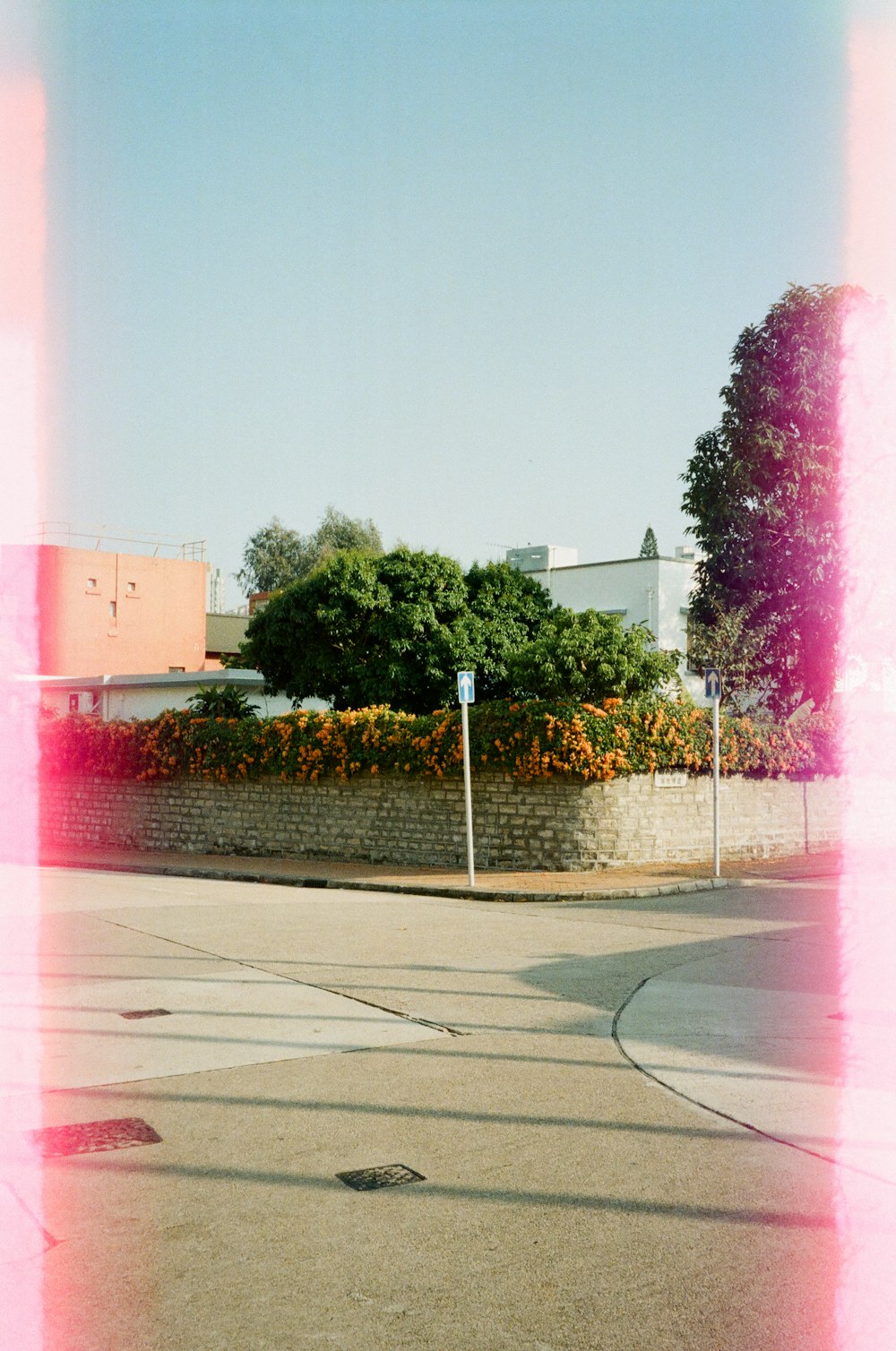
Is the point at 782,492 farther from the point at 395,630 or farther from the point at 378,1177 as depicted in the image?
the point at 378,1177

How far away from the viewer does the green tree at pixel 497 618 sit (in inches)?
1156

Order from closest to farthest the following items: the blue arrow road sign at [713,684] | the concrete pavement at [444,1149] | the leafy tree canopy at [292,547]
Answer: the concrete pavement at [444,1149] < the blue arrow road sign at [713,684] < the leafy tree canopy at [292,547]

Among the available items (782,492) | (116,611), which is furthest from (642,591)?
(116,611)

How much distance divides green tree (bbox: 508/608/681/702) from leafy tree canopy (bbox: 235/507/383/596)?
41335 mm

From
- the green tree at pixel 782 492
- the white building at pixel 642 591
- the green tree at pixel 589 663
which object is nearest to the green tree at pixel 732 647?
the green tree at pixel 782 492

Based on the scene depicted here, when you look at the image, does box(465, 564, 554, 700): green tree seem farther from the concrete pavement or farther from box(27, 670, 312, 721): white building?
the concrete pavement

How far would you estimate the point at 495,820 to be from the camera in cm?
1925

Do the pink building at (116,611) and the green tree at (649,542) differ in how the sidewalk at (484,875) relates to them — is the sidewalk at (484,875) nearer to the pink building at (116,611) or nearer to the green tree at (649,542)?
the pink building at (116,611)

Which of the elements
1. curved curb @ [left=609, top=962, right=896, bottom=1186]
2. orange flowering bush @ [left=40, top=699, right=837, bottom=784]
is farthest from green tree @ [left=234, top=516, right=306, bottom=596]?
curved curb @ [left=609, top=962, right=896, bottom=1186]

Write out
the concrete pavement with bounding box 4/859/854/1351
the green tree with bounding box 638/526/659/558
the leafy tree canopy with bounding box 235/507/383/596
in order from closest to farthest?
the concrete pavement with bounding box 4/859/854/1351, the leafy tree canopy with bounding box 235/507/383/596, the green tree with bounding box 638/526/659/558

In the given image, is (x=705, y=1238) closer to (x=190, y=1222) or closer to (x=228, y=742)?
(x=190, y=1222)

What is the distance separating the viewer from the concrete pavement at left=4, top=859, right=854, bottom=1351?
3793 mm

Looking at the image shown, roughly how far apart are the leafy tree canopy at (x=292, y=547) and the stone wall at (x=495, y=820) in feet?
122

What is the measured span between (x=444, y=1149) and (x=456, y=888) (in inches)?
452
